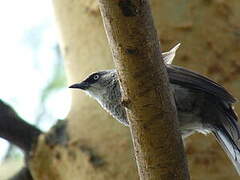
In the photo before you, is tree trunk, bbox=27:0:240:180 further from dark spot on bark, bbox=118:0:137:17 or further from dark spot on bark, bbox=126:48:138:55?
dark spot on bark, bbox=118:0:137:17

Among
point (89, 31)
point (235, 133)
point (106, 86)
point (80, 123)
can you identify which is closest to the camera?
point (235, 133)

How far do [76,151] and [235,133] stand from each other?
99 cm

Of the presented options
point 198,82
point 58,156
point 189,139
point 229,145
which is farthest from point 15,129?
point 229,145

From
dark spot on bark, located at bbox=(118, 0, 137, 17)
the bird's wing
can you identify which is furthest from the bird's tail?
dark spot on bark, located at bbox=(118, 0, 137, 17)

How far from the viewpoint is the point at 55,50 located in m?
7.64

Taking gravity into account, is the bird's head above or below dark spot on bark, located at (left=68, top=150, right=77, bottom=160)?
above

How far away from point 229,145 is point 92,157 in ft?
2.76

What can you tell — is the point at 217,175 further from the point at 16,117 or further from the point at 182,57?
the point at 16,117

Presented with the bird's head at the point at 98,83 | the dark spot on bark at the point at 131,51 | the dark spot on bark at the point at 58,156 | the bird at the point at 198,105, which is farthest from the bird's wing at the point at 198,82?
the dark spot on bark at the point at 131,51

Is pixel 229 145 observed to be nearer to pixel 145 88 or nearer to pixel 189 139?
pixel 189 139

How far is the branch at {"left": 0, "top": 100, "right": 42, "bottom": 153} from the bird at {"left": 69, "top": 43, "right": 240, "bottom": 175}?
50 centimetres

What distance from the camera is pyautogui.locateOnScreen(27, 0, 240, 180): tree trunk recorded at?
356cm

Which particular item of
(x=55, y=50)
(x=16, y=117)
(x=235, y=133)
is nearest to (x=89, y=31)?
(x=16, y=117)

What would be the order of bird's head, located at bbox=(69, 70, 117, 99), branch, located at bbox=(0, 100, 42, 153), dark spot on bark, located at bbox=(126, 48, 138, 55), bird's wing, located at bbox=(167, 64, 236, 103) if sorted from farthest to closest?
branch, located at bbox=(0, 100, 42, 153) → bird's head, located at bbox=(69, 70, 117, 99) → bird's wing, located at bbox=(167, 64, 236, 103) → dark spot on bark, located at bbox=(126, 48, 138, 55)
